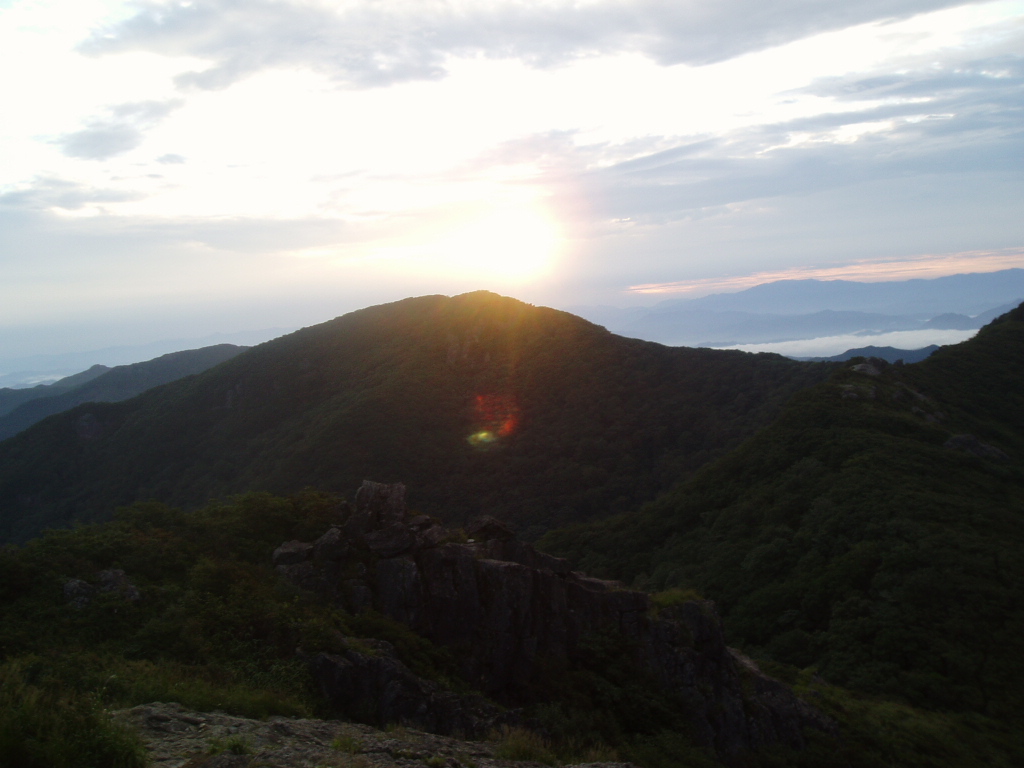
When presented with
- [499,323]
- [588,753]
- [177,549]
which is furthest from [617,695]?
[499,323]

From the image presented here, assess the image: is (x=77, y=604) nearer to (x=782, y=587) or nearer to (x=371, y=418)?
(x=782, y=587)

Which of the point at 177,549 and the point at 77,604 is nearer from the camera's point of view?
the point at 77,604

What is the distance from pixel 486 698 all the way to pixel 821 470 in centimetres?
2399

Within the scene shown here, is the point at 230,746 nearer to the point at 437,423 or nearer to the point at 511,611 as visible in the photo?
the point at 511,611

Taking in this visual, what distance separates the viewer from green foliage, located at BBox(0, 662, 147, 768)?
198 inches

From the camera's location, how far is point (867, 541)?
74.1 feet

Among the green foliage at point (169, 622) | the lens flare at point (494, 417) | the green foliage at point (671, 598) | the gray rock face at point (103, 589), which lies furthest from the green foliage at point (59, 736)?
the lens flare at point (494, 417)

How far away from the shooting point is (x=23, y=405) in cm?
8944

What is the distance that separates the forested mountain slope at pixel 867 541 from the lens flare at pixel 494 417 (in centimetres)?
1960

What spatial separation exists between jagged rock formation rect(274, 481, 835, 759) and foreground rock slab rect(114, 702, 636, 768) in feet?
12.0

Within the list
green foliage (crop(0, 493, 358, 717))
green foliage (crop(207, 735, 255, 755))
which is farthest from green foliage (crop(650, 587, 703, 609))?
green foliage (crop(207, 735, 255, 755))

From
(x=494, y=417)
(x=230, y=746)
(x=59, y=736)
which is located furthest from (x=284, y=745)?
(x=494, y=417)

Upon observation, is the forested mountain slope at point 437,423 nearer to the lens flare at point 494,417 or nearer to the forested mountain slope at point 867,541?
the lens flare at point 494,417

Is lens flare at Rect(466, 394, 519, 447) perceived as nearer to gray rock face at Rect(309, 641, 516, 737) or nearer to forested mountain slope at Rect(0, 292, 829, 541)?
forested mountain slope at Rect(0, 292, 829, 541)
